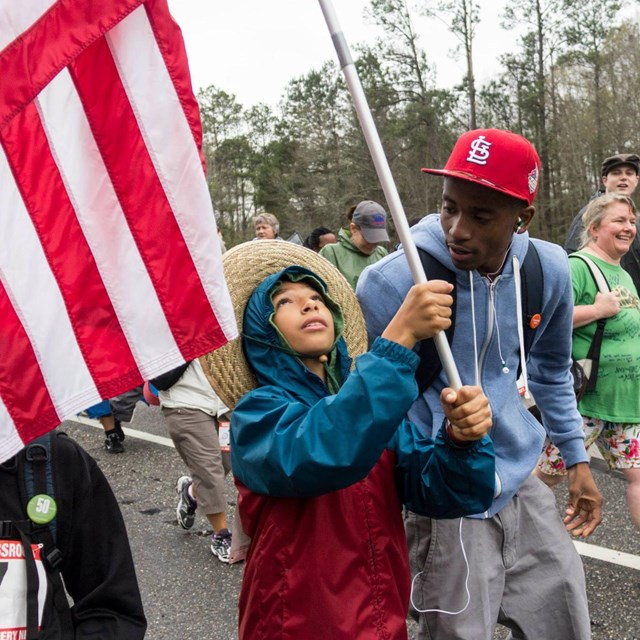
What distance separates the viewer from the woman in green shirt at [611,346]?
4090 mm

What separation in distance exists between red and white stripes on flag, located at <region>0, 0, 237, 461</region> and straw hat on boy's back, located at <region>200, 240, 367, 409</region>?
0.73 feet

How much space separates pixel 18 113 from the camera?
1808mm

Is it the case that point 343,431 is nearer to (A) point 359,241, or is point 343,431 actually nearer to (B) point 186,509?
(B) point 186,509

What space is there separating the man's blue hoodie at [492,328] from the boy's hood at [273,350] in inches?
12.4

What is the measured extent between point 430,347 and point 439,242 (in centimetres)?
33

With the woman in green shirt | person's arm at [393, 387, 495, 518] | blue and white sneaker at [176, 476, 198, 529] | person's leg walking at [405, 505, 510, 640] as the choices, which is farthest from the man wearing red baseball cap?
blue and white sneaker at [176, 476, 198, 529]

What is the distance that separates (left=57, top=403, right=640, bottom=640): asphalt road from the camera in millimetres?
3764

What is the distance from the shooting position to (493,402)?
8.29ft

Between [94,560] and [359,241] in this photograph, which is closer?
[94,560]

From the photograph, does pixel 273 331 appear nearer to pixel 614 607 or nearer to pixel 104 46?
pixel 104 46

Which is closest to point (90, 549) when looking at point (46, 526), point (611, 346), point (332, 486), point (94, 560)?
point (94, 560)

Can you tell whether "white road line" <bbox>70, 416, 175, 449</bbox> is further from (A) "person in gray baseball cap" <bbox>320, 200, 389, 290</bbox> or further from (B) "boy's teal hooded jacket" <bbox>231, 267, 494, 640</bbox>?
(B) "boy's teal hooded jacket" <bbox>231, 267, 494, 640</bbox>

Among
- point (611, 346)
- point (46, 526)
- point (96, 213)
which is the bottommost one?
point (611, 346)

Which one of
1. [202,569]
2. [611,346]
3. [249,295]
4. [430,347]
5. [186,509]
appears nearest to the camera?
[249,295]
